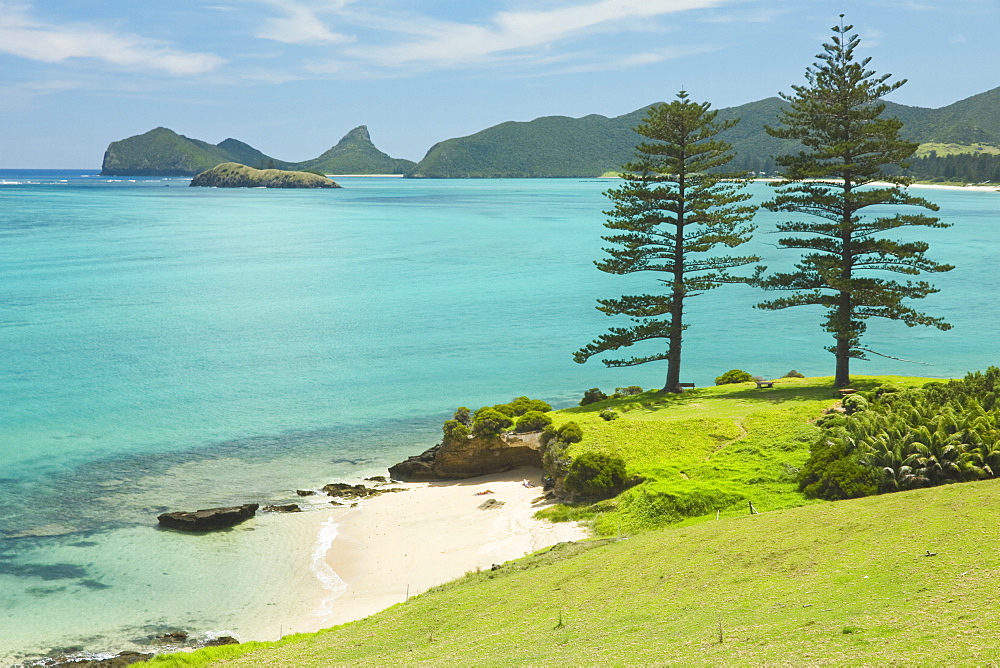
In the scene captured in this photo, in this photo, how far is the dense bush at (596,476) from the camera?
25516 millimetres

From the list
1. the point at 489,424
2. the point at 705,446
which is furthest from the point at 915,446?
the point at 489,424

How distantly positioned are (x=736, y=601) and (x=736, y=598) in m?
0.17

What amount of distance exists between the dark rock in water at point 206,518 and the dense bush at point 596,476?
10.9 metres

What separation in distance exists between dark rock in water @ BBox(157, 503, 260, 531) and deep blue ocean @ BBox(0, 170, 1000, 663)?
0.64 meters

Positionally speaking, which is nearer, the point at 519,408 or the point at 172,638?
the point at 172,638

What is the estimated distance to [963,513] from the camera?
48.6ft

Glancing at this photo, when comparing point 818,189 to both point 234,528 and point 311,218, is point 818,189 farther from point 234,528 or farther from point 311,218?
point 311,218

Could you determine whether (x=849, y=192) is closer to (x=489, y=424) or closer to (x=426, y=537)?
(x=489, y=424)

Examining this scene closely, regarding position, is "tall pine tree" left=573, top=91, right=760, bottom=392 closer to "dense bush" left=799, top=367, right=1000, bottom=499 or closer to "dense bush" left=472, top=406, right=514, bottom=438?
"dense bush" left=472, top=406, right=514, bottom=438

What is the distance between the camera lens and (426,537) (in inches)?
1024

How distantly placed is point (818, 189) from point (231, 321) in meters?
47.0

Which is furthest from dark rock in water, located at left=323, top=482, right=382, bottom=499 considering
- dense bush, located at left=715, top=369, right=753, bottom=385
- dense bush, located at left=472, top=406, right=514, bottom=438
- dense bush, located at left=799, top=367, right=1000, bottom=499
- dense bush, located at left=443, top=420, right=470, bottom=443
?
dense bush, located at left=715, top=369, right=753, bottom=385

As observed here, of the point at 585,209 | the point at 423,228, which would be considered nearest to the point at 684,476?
the point at 423,228

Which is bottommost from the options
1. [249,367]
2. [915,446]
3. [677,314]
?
[249,367]
